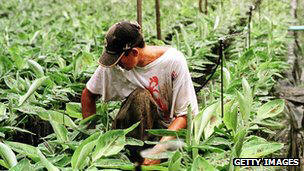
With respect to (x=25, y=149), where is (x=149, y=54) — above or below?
above

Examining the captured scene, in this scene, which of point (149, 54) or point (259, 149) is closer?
point (259, 149)

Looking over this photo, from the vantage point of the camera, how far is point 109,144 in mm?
1956

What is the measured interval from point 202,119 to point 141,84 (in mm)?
343

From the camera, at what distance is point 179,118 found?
2191mm

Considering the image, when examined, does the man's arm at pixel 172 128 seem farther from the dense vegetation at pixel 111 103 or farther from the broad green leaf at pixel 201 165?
the broad green leaf at pixel 201 165

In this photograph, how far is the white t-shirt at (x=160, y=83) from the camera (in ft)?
7.34

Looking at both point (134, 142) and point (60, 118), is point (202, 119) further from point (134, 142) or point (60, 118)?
point (60, 118)

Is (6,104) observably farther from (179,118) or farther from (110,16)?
(110,16)

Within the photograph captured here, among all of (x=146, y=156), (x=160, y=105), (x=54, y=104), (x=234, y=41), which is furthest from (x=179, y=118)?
(x=234, y=41)

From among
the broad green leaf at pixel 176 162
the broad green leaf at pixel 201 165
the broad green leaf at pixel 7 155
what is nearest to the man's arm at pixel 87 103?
the broad green leaf at pixel 7 155

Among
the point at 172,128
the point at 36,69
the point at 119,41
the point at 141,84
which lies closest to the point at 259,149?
the point at 172,128

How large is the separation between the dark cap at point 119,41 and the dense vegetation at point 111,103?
0.34 m

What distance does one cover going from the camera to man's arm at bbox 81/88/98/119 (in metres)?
2.38

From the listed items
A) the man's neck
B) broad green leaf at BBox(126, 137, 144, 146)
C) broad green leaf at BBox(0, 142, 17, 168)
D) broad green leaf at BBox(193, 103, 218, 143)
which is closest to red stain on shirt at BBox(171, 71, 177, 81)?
the man's neck
